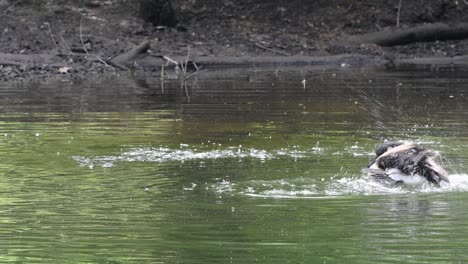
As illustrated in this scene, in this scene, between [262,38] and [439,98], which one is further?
[262,38]

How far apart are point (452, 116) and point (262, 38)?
16.2 meters

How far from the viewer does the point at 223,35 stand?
1302 inches

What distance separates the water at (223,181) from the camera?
8281mm

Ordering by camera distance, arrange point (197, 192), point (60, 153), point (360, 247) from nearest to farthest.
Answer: point (360, 247) → point (197, 192) → point (60, 153)

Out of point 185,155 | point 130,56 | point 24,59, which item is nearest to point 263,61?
point 130,56

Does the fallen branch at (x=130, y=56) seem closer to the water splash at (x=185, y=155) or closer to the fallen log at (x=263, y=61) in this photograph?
the fallen log at (x=263, y=61)

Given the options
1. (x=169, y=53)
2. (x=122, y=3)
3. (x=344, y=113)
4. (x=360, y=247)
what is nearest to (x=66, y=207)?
(x=360, y=247)

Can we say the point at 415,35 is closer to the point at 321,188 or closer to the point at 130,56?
the point at 130,56

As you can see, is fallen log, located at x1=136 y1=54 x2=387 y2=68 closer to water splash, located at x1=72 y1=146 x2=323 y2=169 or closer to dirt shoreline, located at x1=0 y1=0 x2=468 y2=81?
dirt shoreline, located at x1=0 y1=0 x2=468 y2=81

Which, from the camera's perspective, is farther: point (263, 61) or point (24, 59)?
point (263, 61)

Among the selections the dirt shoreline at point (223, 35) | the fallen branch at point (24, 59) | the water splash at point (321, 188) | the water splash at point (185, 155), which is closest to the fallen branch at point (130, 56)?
the dirt shoreline at point (223, 35)

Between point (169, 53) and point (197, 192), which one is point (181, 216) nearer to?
point (197, 192)

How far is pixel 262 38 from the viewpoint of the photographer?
33.1 m

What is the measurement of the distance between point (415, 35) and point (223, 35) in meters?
6.38
